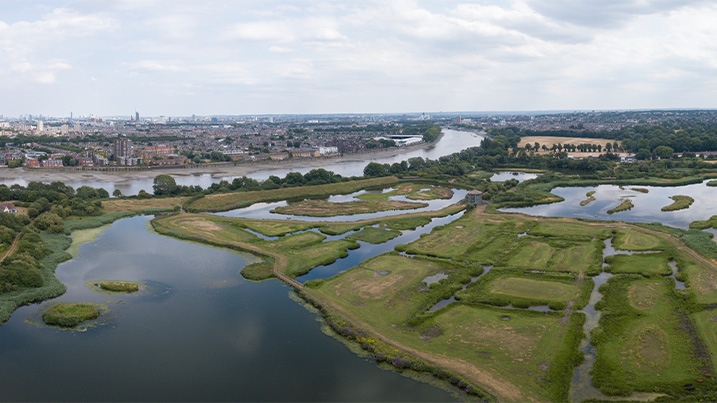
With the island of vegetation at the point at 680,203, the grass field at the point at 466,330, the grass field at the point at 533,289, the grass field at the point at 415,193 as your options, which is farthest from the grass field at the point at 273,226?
the island of vegetation at the point at 680,203

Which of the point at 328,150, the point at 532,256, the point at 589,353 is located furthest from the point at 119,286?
the point at 328,150

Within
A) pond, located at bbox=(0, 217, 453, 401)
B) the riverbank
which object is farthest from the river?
the riverbank

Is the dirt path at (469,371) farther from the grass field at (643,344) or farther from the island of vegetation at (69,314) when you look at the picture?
the island of vegetation at (69,314)

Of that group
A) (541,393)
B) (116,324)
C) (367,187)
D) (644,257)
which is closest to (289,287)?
(116,324)

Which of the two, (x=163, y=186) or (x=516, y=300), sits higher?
(x=163, y=186)

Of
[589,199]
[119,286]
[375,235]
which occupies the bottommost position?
[119,286]

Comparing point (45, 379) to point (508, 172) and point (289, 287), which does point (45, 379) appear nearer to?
point (289, 287)

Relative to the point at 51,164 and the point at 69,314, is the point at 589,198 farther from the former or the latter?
the point at 51,164

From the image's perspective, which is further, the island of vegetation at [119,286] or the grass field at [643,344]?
the island of vegetation at [119,286]
